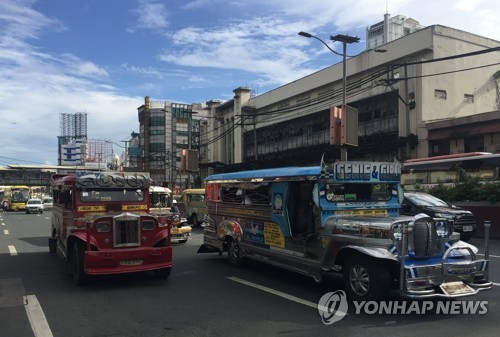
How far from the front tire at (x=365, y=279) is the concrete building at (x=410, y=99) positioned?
13731 millimetres

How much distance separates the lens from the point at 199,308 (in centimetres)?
697

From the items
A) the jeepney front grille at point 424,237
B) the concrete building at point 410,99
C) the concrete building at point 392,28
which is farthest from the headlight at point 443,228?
the concrete building at point 392,28

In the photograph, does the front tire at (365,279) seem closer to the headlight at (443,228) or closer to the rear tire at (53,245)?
the headlight at (443,228)

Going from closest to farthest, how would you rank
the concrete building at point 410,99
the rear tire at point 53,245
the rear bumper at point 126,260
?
1. the rear bumper at point 126,260
2. the rear tire at point 53,245
3. the concrete building at point 410,99

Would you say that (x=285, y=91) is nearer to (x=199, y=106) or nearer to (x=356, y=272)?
(x=356, y=272)

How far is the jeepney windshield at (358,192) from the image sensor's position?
8086 mm

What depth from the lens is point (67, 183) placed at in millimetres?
10469

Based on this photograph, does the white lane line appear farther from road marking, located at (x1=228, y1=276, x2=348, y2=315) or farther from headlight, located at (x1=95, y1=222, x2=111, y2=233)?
road marking, located at (x1=228, y1=276, x2=348, y2=315)

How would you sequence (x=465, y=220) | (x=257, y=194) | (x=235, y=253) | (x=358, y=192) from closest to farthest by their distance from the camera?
(x=358, y=192) < (x=257, y=194) < (x=235, y=253) < (x=465, y=220)

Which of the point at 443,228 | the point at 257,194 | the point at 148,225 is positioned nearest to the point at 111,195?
the point at 148,225

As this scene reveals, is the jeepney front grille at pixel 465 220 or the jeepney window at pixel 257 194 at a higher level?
the jeepney window at pixel 257 194

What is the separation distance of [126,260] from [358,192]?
4.61 m

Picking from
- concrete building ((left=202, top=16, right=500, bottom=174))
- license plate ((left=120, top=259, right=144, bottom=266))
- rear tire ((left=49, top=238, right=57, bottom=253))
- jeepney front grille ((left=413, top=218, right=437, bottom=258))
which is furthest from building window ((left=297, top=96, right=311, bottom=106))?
jeepney front grille ((left=413, top=218, right=437, bottom=258))

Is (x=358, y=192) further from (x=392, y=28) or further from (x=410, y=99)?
(x=392, y=28)
